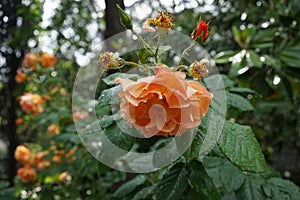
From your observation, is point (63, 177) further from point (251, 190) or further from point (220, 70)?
point (251, 190)

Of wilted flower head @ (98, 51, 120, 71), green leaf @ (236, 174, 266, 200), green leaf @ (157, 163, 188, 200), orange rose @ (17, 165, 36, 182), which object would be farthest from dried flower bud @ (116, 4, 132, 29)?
orange rose @ (17, 165, 36, 182)

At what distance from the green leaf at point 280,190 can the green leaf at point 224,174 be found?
0.18ft

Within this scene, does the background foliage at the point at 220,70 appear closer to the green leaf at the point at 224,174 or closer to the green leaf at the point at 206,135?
the green leaf at the point at 224,174

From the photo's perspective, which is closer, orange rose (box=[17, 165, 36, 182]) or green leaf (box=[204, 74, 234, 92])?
green leaf (box=[204, 74, 234, 92])

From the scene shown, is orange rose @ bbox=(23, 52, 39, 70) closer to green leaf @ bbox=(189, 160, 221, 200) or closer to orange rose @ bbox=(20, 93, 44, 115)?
orange rose @ bbox=(20, 93, 44, 115)

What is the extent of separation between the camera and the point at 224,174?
80 cm

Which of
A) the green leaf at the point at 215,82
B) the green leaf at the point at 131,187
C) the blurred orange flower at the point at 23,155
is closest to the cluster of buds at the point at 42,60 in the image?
the blurred orange flower at the point at 23,155

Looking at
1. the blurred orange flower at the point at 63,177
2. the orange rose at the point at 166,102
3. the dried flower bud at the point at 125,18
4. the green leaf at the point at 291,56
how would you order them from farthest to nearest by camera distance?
the blurred orange flower at the point at 63,177 → the green leaf at the point at 291,56 → the dried flower bud at the point at 125,18 → the orange rose at the point at 166,102

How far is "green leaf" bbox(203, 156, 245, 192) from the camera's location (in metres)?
0.78

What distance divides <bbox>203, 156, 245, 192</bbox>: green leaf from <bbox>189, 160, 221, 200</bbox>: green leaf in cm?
11

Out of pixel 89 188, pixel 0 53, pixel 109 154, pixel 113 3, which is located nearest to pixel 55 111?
pixel 89 188

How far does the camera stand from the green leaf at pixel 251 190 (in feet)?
2.49

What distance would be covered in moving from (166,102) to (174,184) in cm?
23

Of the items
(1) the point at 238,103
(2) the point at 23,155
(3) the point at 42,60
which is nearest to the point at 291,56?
(1) the point at 238,103
